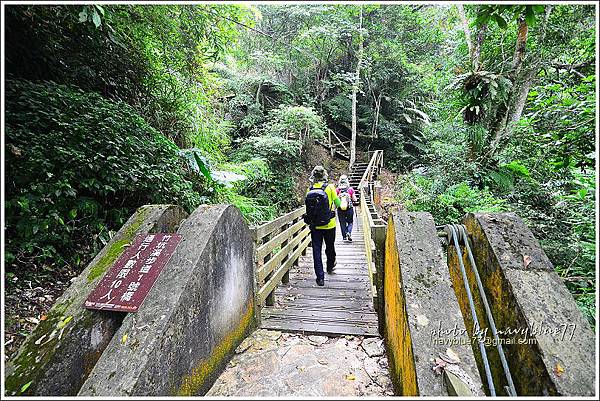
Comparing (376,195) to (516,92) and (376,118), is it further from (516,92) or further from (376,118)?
(376,118)

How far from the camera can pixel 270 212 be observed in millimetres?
10477

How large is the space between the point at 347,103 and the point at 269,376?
66.0 ft

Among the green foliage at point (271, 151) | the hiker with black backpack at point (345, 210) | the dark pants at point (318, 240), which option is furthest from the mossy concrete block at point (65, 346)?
the green foliage at point (271, 151)

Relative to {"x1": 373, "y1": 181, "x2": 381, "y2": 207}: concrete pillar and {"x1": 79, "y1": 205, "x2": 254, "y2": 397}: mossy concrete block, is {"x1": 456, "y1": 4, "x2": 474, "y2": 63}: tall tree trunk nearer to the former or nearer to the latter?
{"x1": 373, "y1": 181, "x2": 381, "y2": 207}: concrete pillar

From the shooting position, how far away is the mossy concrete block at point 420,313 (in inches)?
71.2

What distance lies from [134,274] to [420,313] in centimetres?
216

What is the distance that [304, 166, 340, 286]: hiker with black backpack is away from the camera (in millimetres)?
4688

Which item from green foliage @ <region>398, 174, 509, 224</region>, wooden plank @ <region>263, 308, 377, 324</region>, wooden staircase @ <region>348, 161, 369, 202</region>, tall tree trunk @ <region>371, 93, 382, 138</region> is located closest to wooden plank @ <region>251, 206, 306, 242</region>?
wooden plank @ <region>263, 308, 377, 324</region>

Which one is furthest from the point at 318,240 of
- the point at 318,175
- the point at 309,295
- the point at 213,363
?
the point at 213,363

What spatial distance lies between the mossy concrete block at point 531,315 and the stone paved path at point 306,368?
1019 millimetres

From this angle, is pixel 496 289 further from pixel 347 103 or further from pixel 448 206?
pixel 347 103

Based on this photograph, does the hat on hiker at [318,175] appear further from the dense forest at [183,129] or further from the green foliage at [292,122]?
the green foliage at [292,122]

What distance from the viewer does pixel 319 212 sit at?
4707 mm

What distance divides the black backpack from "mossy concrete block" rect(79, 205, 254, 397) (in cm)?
159
